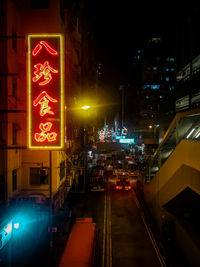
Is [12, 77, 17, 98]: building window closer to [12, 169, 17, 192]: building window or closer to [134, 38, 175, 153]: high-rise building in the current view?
[12, 169, 17, 192]: building window

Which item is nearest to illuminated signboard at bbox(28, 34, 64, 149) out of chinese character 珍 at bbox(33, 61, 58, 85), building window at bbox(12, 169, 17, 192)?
chinese character 珍 at bbox(33, 61, 58, 85)

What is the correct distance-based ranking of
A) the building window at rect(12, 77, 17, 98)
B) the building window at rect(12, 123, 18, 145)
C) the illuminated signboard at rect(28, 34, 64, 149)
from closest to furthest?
the illuminated signboard at rect(28, 34, 64, 149) < the building window at rect(12, 77, 17, 98) < the building window at rect(12, 123, 18, 145)

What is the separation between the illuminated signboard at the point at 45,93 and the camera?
842cm

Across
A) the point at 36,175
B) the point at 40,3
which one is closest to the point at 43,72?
the point at 36,175

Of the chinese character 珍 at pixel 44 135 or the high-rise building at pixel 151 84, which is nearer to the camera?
the chinese character 珍 at pixel 44 135

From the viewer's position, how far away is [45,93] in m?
8.47

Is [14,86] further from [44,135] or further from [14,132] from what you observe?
[44,135]

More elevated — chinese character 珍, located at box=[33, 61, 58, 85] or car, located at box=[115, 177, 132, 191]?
chinese character 珍, located at box=[33, 61, 58, 85]

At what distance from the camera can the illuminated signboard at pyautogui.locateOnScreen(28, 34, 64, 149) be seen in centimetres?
842

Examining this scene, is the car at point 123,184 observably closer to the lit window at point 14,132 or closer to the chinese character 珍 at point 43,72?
the lit window at point 14,132

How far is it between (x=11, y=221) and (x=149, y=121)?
2285 inches

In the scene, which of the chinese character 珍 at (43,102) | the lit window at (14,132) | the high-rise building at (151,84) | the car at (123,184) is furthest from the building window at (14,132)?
the high-rise building at (151,84)

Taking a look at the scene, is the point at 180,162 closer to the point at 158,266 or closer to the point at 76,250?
the point at 158,266

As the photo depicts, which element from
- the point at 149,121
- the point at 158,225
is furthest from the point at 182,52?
the point at 149,121
